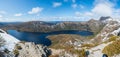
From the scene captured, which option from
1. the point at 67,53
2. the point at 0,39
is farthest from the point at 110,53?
the point at 0,39

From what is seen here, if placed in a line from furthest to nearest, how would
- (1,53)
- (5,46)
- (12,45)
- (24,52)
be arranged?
(24,52) < (12,45) < (5,46) < (1,53)

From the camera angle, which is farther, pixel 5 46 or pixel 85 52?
pixel 85 52

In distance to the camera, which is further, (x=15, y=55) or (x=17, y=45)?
(x=17, y=45)

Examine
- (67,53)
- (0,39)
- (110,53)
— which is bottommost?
(67,53)

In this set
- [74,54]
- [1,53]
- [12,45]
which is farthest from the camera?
[74,54]

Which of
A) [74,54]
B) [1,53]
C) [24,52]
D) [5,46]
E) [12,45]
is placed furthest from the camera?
[74,54]

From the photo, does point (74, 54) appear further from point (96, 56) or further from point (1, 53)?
point (1, 53)

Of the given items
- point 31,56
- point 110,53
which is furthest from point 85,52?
point 31,56

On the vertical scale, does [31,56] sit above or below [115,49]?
below

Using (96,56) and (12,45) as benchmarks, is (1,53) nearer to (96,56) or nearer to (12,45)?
(12,45)
